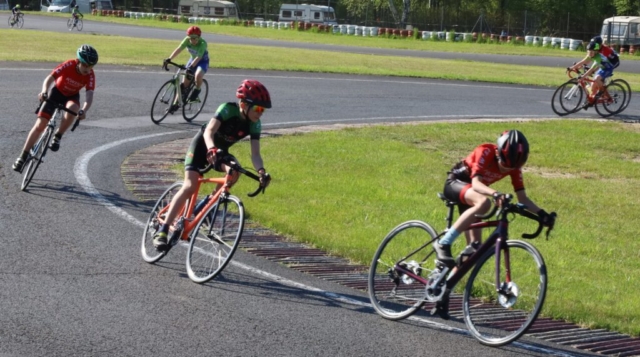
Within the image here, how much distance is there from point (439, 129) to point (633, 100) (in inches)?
451

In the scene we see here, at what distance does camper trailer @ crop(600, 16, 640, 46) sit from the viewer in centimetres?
6066

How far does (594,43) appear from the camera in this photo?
80.4ft

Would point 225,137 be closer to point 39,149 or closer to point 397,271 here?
point 397,271

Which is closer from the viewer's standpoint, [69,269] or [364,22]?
[69,269]

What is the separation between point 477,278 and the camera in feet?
25.0

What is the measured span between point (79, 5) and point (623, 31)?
49.7m

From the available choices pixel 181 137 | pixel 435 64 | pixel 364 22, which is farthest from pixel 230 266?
pixel 364 22

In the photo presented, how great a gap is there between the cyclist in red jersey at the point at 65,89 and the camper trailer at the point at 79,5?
7213cm

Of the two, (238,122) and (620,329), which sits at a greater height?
(238,122)

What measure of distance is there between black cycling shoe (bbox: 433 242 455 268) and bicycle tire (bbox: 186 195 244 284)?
1.81 m

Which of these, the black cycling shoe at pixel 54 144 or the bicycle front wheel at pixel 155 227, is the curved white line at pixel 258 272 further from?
the bicycle front wheel at pixel 155 227

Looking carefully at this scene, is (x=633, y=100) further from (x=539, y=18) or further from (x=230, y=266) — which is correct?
(x=539, y=18)

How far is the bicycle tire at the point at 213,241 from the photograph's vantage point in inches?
339

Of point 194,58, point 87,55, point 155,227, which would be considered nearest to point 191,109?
point 194,58
